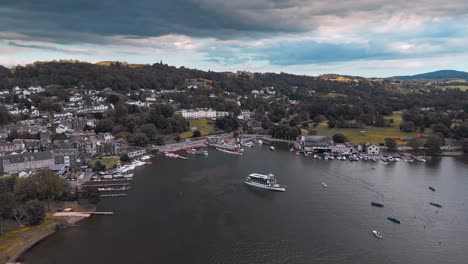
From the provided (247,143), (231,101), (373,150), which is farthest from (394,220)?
(231,101)

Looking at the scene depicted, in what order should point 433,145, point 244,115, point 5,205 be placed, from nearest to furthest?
1. point 5,205
2. point 433,145
3. point 244,115

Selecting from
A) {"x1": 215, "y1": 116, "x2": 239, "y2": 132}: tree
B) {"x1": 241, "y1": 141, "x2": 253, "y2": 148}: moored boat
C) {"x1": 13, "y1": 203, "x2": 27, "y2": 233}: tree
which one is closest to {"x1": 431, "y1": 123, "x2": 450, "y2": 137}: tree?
{"x1": 241, "y1": 141, "x2": 253, "y2": 148}: moored boat

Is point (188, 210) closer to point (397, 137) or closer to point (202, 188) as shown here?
point (202, 188)

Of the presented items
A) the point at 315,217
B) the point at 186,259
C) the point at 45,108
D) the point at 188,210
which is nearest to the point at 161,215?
the point at 188,210

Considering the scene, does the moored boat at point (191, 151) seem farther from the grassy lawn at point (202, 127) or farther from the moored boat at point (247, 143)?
the moored boat at point (247, 143)

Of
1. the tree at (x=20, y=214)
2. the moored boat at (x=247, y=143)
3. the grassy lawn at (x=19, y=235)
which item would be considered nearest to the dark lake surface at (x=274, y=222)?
the grassy lawn at (x=19, y=235)

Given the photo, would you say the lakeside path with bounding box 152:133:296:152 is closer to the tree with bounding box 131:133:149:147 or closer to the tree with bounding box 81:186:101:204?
the tree with bounding box 131:133:149:147

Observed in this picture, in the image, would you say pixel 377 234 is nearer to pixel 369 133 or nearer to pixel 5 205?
pixel 5 205
